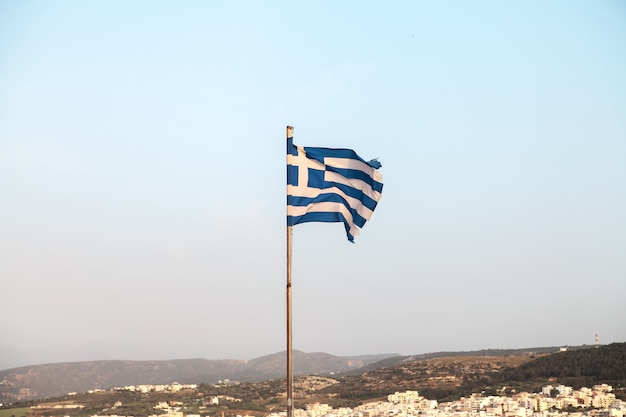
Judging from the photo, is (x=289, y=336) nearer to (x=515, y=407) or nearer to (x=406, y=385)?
(x=515, y=407)

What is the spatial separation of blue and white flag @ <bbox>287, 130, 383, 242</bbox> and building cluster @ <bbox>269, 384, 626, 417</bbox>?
189ft

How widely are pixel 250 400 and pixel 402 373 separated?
2584 cm

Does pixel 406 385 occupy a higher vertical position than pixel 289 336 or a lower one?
A: higher

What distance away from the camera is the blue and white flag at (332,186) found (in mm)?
14703

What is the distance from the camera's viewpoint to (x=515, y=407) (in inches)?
3150

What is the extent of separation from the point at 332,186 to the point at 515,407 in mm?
70466

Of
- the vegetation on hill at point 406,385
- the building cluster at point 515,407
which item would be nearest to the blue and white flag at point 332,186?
the building cluster at point 515,407

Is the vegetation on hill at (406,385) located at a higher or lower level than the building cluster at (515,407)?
higher

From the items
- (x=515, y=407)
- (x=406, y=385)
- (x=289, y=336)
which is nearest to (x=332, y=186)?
(x=289, y=336)

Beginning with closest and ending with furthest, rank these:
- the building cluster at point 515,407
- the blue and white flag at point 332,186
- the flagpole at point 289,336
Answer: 1. the flagpole at point 289,336
2. the blue and white flag at point 332,186
3. the building cluster at point 515,407

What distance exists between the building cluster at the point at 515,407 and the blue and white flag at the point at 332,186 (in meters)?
57.5

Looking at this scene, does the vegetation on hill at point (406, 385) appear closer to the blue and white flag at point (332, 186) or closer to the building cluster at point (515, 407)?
the building cluster at point (515, 407)

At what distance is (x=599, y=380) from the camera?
9750 centimetres

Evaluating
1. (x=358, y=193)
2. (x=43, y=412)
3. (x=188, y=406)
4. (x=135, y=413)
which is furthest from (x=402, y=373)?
(x=358, y=193)
